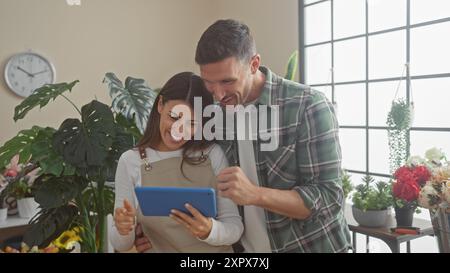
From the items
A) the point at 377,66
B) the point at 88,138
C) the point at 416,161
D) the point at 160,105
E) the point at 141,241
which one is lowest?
the point at 141,241

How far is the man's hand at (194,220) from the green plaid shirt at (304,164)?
179 millimetres

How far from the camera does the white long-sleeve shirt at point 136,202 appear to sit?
2.91ft

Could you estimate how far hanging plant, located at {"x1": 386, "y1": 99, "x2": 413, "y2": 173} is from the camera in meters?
2.09

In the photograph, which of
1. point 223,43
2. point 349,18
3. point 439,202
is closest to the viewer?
point 223,43

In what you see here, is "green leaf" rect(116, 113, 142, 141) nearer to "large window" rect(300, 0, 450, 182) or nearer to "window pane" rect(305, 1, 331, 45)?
"large window" rect(300, 0, 450, 182)

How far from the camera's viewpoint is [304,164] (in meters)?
0.94

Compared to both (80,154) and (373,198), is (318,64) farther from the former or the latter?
(80,154)

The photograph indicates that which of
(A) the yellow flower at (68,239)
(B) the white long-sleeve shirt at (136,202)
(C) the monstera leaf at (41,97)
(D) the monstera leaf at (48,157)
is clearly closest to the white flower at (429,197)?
(B) the white long-sleeve shirt at (136,202)

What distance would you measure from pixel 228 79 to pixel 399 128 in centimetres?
150

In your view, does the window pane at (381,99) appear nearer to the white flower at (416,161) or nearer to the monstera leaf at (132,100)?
the white flower at (416,161)

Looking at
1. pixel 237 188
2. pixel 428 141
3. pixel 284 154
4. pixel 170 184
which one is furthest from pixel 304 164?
pixel 428 141

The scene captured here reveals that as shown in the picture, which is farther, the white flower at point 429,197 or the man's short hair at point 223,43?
the white flower at point 429,197

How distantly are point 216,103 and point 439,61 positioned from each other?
1.88m

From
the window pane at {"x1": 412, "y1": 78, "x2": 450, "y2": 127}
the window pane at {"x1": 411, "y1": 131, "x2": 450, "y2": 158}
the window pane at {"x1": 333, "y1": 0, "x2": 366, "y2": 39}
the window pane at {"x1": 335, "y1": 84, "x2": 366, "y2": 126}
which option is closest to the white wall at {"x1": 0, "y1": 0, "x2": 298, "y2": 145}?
the window pane at {"x1": 333, "y1": 0, "x2": 366, "y2": 39}
